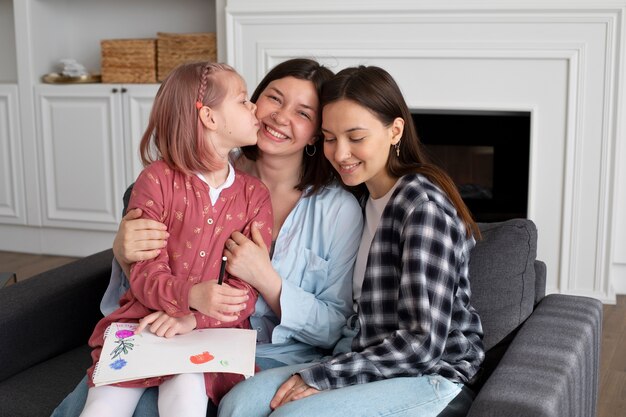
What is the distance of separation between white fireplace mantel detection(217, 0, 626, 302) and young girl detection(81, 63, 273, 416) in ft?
6.86

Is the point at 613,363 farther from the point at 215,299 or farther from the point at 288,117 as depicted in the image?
the point at 215,299

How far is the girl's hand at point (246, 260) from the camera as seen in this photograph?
5.92 ft

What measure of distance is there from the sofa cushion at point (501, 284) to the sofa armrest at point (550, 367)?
4 cm

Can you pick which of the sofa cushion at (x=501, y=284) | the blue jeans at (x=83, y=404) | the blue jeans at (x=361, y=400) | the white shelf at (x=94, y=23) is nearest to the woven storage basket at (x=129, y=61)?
the white shelf at (x=94, y=23)

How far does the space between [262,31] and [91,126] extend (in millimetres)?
1087

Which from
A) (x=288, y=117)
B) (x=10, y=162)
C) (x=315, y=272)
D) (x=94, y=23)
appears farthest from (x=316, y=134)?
(x=94, y=23)

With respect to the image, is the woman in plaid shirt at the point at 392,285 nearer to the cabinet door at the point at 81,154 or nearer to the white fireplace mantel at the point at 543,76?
the white fireplace mantel at the point at 543,76

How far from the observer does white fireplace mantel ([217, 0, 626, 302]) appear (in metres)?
3.69

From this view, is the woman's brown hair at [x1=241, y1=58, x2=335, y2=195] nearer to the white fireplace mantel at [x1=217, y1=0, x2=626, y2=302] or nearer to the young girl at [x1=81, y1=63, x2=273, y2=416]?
the young girl at [x1=81, y1=63, x2=273, y2=416]

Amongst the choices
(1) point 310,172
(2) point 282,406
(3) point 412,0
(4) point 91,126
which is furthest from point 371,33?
(2) point 282,406

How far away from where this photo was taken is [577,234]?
3.81m

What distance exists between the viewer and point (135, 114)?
444 cm

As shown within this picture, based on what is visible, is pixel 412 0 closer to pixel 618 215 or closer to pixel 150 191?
pixel 618 215

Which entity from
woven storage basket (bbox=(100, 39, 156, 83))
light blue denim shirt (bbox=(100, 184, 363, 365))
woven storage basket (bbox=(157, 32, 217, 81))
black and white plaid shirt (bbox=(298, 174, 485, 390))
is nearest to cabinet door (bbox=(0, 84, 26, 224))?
woven storage basket (bbox=(100, 39, 156, 83))
